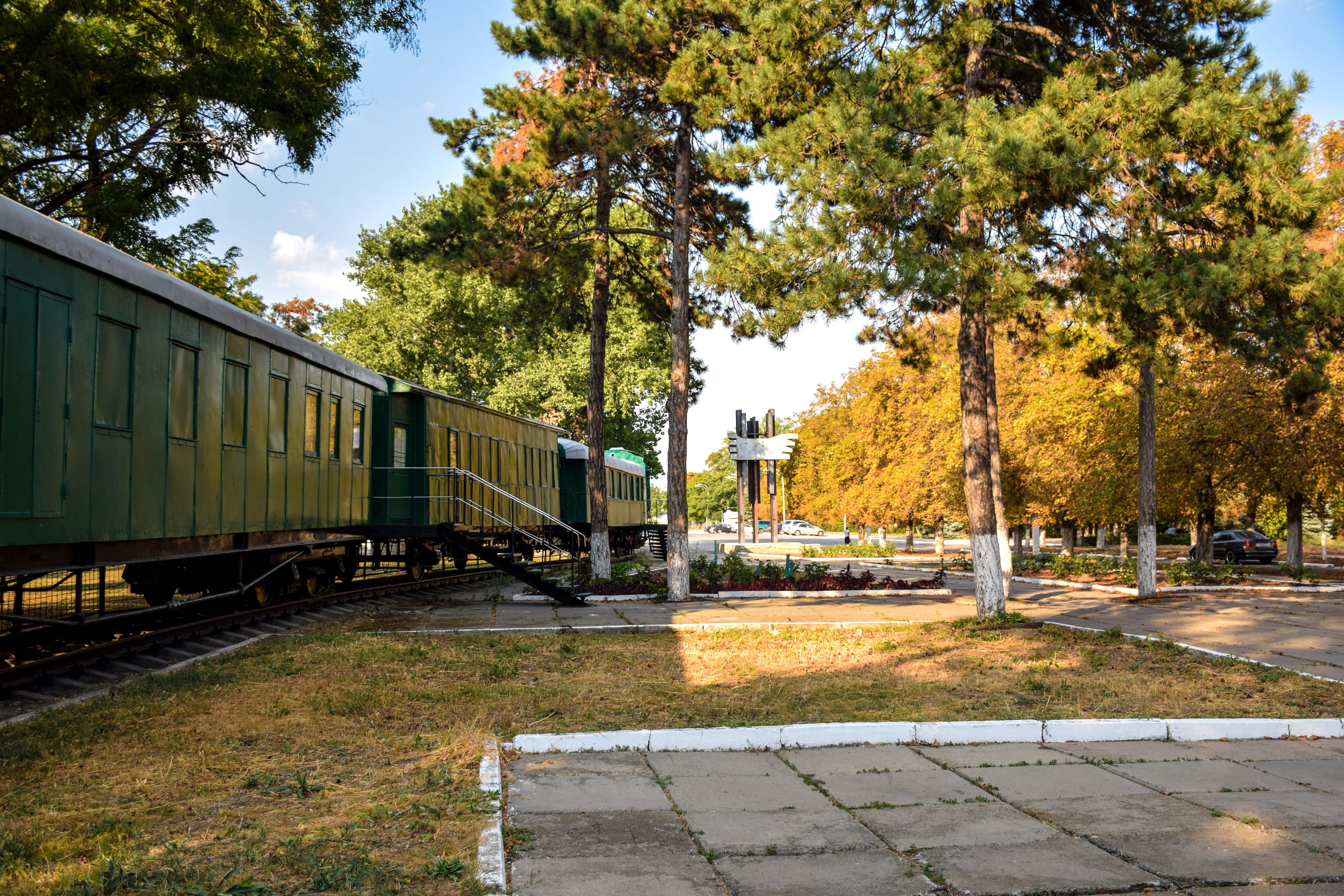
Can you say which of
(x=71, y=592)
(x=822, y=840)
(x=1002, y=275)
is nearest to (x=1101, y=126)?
(x=1002, y=275)

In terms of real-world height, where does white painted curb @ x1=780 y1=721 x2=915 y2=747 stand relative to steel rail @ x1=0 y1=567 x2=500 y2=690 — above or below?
below

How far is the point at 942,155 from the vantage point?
11586mm

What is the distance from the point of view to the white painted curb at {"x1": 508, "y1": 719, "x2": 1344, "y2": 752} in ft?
22.1

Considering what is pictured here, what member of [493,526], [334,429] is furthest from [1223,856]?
[493,526]

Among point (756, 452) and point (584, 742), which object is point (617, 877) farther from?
point (756, 452)

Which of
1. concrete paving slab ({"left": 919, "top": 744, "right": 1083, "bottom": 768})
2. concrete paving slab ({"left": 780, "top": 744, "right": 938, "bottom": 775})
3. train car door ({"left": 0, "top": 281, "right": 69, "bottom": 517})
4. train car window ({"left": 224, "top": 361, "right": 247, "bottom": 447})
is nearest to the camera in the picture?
concrete paving slab ({"left": 780, "top": 744, "right": 938, "bottom": 775})

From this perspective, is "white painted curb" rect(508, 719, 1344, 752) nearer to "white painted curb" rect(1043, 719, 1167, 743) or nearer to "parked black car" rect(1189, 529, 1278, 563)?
"white painted curb" rect(1043, 719, 1167, 743)

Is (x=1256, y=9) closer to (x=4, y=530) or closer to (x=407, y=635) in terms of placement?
(x=407, y=635)

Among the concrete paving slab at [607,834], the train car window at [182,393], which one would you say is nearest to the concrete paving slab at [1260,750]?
the concrete paving slab at [607,834]

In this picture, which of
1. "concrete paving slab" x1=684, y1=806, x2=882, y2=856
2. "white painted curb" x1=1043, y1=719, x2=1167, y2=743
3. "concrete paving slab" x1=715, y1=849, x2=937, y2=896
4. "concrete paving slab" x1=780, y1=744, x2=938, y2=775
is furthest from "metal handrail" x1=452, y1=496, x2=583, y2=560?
"concrete paving slab" x1=715, y1=849, x2=937, y2=896

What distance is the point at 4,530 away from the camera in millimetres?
7629

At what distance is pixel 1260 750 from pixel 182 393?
10.2m

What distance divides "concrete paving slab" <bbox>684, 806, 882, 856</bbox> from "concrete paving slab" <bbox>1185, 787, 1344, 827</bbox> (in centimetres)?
206

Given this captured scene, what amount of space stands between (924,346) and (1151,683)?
31.6ft
